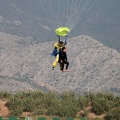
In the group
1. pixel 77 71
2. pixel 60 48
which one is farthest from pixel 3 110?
pixel 77 71

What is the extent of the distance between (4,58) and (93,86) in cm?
4885

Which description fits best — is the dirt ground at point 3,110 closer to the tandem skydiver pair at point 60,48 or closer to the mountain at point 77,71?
the tandem skydiver pair at point 60,48

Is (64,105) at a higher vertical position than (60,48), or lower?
lower

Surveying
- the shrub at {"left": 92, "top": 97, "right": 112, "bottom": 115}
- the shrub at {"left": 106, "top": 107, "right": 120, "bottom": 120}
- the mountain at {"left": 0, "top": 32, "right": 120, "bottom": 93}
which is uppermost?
the mountain at {"left": 0, "top": 32, "right": 120, "bottom": 93}

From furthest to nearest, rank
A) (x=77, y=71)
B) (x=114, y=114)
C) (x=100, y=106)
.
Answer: (x=77, y=71) → (x=100, y=106) → (x=114, y=114)

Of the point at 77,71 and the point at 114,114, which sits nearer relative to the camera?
the point at 114,114

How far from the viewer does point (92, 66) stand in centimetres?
18625

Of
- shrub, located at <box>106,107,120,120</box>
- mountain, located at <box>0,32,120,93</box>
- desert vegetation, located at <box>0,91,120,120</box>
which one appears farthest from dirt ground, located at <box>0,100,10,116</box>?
mountain, located at <box>0,32,120,93</box>

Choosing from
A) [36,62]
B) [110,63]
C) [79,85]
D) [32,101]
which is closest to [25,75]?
[36,62]

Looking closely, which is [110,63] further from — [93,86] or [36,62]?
[36,62]

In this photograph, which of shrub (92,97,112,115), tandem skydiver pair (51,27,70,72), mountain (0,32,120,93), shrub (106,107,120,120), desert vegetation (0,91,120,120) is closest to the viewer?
tandem skydiver pair (51,27,70,72)

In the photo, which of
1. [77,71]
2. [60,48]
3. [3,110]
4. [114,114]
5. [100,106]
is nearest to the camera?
[60,48]

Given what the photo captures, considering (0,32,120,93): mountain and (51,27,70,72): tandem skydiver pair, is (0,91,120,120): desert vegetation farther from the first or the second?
(0,32,120,93): mountain

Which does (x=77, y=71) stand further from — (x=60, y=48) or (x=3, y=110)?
(x=60, y=48)
